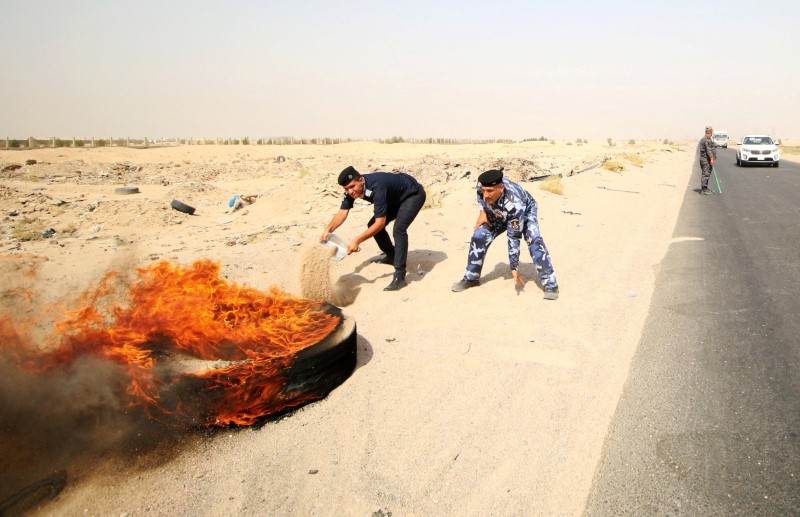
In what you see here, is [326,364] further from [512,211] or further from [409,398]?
[512,211]

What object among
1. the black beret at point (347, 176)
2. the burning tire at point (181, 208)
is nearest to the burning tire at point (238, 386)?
the black beret at point (347, 176)

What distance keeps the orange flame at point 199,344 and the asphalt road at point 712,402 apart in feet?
7.53

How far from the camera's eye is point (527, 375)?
4.16 m

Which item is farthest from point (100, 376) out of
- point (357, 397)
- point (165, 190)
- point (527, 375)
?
point (165, 190)

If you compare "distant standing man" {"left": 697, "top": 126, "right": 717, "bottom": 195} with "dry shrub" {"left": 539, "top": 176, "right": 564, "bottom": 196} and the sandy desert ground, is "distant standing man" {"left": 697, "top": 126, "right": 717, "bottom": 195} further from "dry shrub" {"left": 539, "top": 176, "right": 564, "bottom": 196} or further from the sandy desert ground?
the sandy desert ground

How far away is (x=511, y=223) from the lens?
19.6ft

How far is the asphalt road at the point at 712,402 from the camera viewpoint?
2826 mm

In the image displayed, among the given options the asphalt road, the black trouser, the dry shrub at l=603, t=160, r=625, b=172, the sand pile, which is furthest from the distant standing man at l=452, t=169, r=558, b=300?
the dry shrub at l=603, t=160, r=625, b=172

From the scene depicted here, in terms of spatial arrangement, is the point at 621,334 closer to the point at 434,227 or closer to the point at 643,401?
the point at 643,401

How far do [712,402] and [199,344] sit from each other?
3889 millimetres

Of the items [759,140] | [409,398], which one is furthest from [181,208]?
[759,140]

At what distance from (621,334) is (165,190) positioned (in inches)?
653

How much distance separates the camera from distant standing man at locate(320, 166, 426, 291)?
595cm

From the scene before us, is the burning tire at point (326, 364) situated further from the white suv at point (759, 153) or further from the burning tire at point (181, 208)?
the white suv at point (759, 153)
